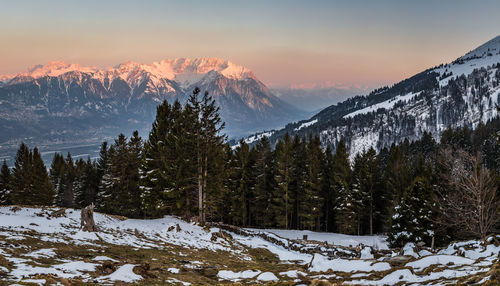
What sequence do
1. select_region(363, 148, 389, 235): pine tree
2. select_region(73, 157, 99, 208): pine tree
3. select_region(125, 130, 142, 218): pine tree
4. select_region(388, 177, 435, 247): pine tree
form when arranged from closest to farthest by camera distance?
1. select_region(388, 177, 435, 247): pine tree
2. select_region(125, 130, 142, 218): pine tree
3. select_region(363, 148, 389, 235): pine tree
4. select_region(73, 157, 99, 208): pine tree

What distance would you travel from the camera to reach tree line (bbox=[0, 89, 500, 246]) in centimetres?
3525

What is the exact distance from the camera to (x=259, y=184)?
5603 cm

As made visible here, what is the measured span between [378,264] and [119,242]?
15652mm

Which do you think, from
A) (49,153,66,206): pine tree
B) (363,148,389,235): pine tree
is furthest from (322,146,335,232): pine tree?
(49,153,66,206): pine tree

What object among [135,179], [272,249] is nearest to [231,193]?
[135,179]

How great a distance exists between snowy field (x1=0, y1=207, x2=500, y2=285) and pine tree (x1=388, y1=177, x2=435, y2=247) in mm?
7538

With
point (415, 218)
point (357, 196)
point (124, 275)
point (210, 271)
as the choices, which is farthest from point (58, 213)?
point (357, 196)

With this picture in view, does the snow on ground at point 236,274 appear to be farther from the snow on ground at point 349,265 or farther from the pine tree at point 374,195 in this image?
the pine tree at point 374,195

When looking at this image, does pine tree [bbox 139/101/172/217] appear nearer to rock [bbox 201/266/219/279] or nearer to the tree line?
the tree line

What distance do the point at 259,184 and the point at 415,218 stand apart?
1078 inches

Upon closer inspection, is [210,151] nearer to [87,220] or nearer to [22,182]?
[87,220]

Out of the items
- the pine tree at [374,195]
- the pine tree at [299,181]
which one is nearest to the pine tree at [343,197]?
the pine tree at [374,195]

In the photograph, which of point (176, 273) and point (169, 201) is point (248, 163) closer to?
point (169, 201)

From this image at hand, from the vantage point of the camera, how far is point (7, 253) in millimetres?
12891
